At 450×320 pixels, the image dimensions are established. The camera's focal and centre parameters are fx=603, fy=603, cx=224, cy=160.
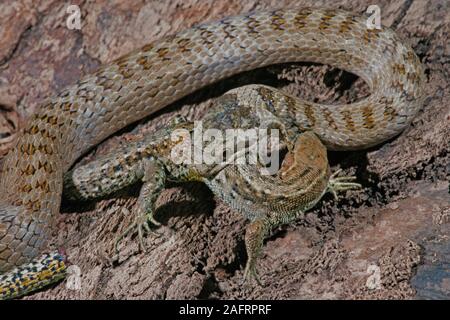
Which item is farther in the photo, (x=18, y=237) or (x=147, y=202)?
(x=147, y=202)

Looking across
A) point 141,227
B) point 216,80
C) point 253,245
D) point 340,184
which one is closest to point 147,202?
point 141,227

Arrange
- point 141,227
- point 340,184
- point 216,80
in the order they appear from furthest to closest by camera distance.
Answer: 1. point 216,80
2. point 340,184
3. point 141,227

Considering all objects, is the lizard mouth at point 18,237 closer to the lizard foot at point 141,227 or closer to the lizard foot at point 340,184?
the lizard foot at point 141,227

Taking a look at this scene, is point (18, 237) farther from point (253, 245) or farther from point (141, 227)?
point (253, 245)

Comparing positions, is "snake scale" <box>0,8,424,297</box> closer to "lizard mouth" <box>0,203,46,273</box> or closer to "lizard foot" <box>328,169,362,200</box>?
"lizard mouth" <box>0,203,46,273</box>

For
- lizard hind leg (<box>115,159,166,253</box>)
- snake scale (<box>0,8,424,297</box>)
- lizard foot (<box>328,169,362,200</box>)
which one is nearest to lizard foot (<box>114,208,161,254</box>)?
lizard hind leg (<box>115,159,166,253</box>)

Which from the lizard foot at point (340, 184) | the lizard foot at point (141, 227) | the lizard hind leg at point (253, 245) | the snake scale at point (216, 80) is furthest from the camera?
the snake scale at point (216, 80)

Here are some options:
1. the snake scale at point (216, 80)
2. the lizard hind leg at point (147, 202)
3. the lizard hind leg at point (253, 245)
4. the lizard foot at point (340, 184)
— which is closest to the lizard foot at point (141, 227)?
the lizard hind leg at point (147, 202)
